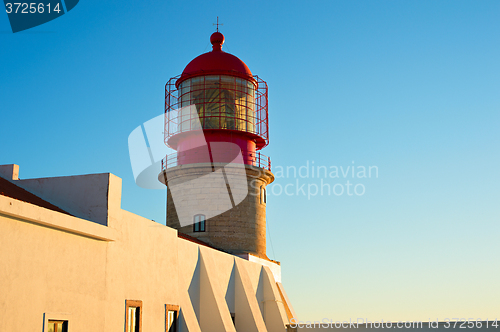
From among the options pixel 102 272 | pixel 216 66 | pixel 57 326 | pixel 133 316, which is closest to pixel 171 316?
pixel 133 316

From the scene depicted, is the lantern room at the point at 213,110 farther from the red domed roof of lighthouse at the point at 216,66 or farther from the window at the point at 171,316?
the window at the point at 171,316

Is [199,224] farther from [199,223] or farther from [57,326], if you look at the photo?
[57,326]

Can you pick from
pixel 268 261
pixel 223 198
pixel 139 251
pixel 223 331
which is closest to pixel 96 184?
pixel 139 251

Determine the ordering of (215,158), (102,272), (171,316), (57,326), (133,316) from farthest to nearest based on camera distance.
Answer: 1. (215,158)
2. (171,316)
3. (133,316)
4. (102,272)
5. (57,326)

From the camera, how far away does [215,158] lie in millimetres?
22125

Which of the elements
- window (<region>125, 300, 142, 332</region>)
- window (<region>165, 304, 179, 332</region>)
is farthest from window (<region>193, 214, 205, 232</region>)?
window (<region>125, 300, 142, 332</region>)

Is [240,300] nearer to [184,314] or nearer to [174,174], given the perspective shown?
[184,314]

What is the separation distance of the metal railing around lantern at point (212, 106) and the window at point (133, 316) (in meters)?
11.0

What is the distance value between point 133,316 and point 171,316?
5.83 ft

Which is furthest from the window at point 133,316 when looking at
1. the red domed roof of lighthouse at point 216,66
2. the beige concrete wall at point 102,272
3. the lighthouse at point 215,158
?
the red domed roof of lighthouse at point 216,66

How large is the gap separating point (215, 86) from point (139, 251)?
11.4 m

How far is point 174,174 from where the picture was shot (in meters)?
22.6

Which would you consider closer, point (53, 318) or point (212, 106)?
point (53, 318)

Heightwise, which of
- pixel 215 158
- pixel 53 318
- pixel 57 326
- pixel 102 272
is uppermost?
pixel 215 158
